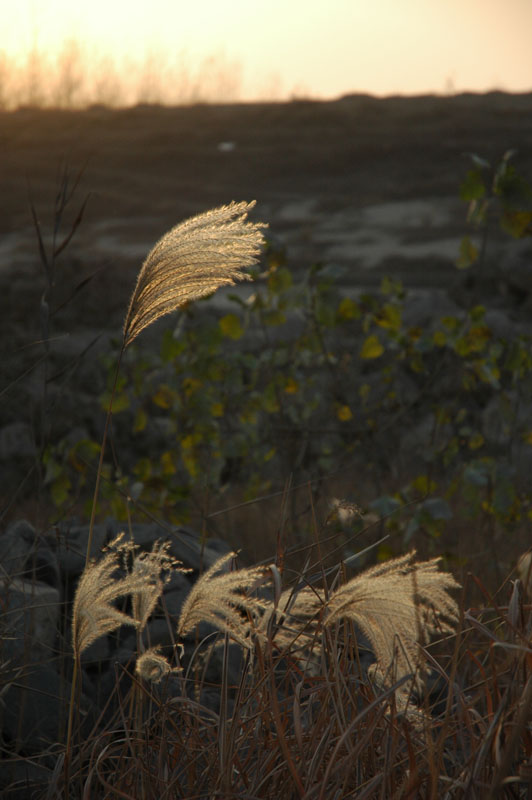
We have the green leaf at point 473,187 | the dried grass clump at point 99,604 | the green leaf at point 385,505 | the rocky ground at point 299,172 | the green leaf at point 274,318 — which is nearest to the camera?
the dried grass clump at point 99,604

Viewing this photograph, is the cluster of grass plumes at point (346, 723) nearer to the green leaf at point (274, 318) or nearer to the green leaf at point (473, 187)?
the green leaf at point (473, 187)

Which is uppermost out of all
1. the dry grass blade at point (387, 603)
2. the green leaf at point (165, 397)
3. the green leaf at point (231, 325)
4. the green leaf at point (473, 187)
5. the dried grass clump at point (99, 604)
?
the green leaf at point (473, 187)

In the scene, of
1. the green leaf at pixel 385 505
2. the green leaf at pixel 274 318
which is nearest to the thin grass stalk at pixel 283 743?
the green leaf at pixel 385 505

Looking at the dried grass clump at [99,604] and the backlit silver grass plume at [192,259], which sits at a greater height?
the backlit silver grass plume at [192,259]

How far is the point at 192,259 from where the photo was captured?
1039 mm

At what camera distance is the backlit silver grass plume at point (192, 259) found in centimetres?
104

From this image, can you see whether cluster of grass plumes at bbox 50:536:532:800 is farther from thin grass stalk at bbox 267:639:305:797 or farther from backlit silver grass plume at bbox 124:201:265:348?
backlit silver grass plume at bbox 124:201:265:348

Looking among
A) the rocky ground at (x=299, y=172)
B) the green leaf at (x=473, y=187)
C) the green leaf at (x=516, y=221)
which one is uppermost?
the green leaf at (x=473, y=187)

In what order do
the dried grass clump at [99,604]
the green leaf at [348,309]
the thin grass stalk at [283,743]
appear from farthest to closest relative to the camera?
the green leaf at [348,309], the dried grass clump at [99,604], the thin grass stalk at [283,743]

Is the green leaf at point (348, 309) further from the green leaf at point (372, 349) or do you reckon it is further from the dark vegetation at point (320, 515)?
the green leaf at point (372, 349)

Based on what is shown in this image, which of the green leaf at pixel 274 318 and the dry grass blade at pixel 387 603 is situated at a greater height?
the dry grass blade at pixel 387 603

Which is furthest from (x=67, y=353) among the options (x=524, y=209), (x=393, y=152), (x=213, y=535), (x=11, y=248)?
(x=393, y=152)

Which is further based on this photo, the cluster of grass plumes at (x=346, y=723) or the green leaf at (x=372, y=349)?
the green leaf at (x=372, y=349)

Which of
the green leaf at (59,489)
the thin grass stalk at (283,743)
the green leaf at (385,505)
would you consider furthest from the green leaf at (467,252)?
the thin grass stalk at (283,743)
